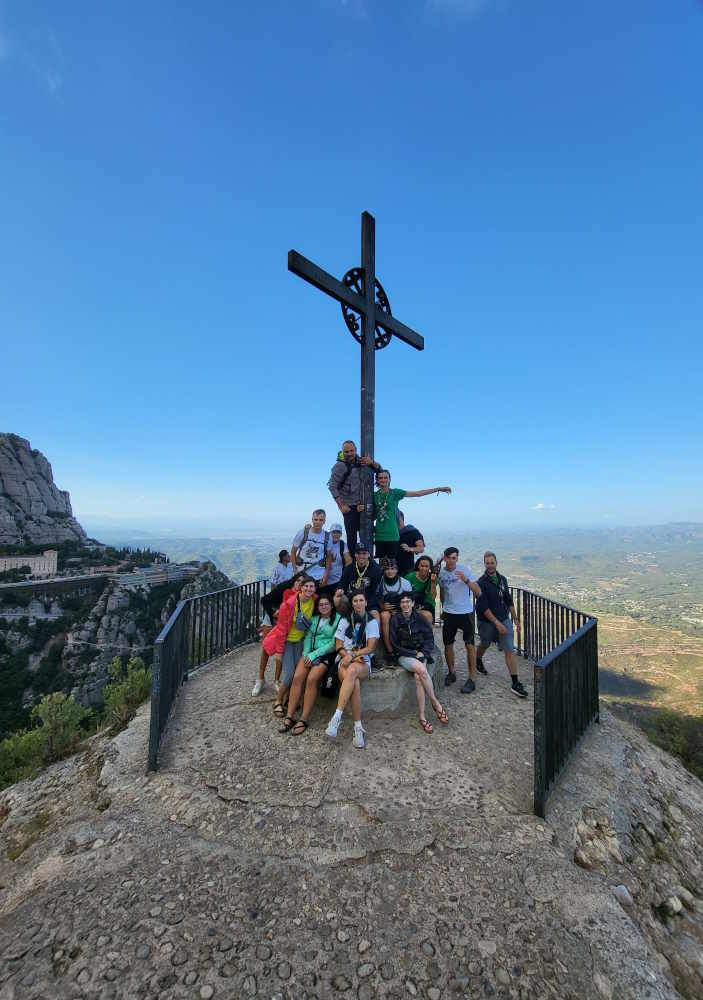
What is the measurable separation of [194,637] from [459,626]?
4.17 m

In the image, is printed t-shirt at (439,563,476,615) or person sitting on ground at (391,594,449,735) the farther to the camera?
printed t-shirt at (439,563,476,615)

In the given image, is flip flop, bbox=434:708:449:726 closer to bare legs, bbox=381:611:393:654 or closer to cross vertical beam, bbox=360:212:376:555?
bare legs, bbox=381:611:393:654

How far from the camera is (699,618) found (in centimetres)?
12444

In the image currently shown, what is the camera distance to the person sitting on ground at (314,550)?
5.96 meters

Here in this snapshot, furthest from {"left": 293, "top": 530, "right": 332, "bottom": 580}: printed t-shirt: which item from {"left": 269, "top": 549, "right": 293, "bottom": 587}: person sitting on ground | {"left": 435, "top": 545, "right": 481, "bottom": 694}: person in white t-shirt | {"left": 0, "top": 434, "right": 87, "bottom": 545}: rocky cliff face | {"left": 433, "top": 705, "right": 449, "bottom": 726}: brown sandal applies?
{"left": 0, "top": 434, "right": 87, "bottom": 545}: rocky cliff face

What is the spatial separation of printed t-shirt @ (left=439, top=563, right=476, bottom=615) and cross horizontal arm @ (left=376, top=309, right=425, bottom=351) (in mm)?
4542

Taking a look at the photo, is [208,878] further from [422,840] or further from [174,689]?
[174,689]

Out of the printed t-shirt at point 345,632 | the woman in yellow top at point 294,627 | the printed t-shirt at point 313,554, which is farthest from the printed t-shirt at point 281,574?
the printed t-shirt at point 345,632

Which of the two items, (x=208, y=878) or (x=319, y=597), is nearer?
(x=208, y=878)

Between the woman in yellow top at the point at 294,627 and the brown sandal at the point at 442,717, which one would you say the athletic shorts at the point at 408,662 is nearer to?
the brown sandal at the point at 442,717

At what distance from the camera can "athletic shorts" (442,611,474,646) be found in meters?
5.77

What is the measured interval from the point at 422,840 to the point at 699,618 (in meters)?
167

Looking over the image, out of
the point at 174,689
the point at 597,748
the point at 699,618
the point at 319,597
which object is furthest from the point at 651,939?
the point at 699,618

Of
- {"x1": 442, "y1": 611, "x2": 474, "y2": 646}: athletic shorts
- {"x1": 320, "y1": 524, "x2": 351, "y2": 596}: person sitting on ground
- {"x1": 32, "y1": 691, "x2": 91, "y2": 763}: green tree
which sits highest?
{"x1": 320, "y1": 524, "x2": 351, "y2": 596}: person sitting on ground
